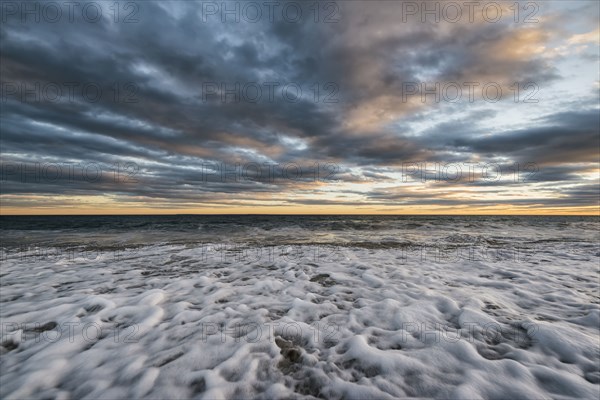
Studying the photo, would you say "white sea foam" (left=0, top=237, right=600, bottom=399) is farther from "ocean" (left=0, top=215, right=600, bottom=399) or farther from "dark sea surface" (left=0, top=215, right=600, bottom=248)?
"dark sea surface" (left=0, top=215, right=600, bottom=248)

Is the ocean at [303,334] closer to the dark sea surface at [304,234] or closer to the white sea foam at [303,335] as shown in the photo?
the white sea foam at [303,335]

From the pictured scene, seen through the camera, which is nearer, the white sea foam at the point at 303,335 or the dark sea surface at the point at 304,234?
the white sea foam at the point at 303,335

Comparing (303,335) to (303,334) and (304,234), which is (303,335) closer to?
(303,334)

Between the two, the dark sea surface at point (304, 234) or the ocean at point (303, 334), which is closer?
the ocean at point (303, 334)

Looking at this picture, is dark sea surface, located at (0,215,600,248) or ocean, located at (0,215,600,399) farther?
dark sea surface, located at (0,215,600,248)

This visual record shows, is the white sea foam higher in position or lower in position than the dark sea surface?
higher

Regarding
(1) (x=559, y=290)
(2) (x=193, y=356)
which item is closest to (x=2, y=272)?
(2) (x=193, y=356)

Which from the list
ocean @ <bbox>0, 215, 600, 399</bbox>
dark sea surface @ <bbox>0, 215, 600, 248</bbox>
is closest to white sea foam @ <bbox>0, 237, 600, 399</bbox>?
ocean @ <bbox>0, 215, 600, 399</bbox>

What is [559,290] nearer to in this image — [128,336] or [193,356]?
[193,356]

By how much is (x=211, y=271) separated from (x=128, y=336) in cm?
378

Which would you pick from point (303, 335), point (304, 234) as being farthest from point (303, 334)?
point (304, 234)

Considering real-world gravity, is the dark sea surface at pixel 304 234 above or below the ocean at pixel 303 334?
below

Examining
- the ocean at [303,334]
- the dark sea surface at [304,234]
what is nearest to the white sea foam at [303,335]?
the ocean at [303,334]

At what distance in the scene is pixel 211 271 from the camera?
759 centimetres
